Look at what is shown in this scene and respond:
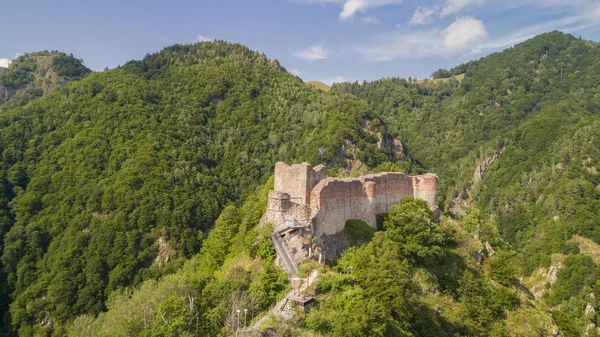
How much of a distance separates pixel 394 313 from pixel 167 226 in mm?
68463

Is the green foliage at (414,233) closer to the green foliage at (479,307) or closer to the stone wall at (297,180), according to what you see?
the green foliage at (479,307)

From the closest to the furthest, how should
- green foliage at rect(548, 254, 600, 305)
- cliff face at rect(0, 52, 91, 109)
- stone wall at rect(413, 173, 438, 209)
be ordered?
stone wall at rect(413, 173, 438, 209), green foliage at rect(548, 254, 600, 305), cliff face at rect(0, 52, 91, 109)

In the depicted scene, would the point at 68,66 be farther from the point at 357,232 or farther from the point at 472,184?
the point at 357,232

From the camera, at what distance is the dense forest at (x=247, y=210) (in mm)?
26125

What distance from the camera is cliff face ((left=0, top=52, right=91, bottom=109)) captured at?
177 meters

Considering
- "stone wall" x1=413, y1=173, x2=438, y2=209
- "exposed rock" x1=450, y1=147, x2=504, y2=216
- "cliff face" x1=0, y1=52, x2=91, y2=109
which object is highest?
"cliff face" x1=0, y1=52, x2=91, y2=109

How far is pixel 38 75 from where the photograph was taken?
189 metres

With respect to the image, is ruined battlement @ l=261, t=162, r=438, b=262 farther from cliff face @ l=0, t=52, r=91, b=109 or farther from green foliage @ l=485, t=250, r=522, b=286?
cliff face @ l=0, t=52, r=91, b=109

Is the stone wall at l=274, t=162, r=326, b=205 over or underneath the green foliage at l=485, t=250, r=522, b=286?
over

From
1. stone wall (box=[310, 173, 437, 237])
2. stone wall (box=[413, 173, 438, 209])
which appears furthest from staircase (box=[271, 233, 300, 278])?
stone wall (box=[413, 173, 438, 209])

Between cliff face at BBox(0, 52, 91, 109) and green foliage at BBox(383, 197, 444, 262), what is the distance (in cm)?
17821

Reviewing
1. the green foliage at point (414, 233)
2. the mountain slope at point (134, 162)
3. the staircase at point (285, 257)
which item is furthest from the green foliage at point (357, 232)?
the mountain slope at point (134, 162)

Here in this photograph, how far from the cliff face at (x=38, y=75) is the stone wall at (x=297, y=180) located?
17525cm

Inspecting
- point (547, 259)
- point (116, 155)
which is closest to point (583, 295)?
point (547, 259)
